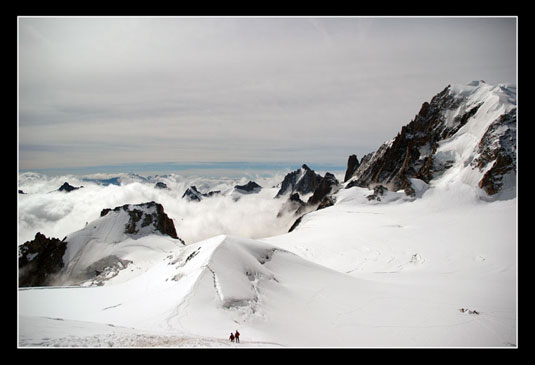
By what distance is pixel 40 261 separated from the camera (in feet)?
266

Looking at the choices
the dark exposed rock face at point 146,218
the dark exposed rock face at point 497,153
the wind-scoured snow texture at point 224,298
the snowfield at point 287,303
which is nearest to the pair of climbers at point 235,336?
the snowfield at point 287,303

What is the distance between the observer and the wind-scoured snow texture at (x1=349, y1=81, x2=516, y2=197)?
8231 cm

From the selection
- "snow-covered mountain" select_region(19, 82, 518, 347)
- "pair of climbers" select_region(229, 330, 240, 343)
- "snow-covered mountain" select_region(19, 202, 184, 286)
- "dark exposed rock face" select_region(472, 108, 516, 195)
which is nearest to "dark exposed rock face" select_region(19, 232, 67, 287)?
"snow-covered mountain" select_region(19, 202, 184, 286)

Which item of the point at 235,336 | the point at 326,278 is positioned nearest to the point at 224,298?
the point at 235,336

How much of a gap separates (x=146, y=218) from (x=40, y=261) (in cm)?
2962

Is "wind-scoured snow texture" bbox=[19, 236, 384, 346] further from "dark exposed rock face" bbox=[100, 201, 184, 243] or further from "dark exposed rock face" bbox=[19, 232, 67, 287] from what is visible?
"dark exposed rock face" bbox=[100, 201, 184, 243]

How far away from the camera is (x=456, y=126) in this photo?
113 m

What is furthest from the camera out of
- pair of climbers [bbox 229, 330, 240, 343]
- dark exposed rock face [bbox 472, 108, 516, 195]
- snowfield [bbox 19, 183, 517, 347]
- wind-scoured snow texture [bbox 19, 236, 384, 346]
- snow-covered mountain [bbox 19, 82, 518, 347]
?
dark exposed rock face [bbox 472, 108, 516, 195]

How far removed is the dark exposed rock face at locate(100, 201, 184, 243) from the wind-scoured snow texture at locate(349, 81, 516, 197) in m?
83.2

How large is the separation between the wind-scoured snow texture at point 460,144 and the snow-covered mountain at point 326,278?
0.71 meters

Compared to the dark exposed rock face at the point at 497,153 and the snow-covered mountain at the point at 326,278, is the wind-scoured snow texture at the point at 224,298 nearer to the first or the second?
the snow-covered mountain at the point at 326,278
